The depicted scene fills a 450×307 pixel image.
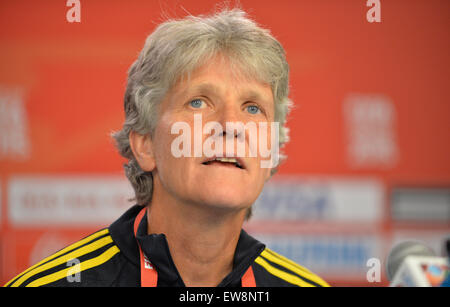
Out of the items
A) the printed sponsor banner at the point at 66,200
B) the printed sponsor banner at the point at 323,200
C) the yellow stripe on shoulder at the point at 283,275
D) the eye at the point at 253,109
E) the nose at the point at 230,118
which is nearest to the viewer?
the nose at the point at 230,118

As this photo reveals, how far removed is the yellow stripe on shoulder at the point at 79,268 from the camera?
1427 millimetres

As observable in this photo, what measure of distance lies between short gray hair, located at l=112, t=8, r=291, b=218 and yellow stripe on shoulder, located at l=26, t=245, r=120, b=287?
0.62 feet

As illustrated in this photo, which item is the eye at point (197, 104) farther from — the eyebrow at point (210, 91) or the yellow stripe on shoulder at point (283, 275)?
the yellow stripe on shoulder at point (283, 275)

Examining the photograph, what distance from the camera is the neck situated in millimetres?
1459

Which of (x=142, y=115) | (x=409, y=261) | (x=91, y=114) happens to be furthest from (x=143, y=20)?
(x=409, y=261)

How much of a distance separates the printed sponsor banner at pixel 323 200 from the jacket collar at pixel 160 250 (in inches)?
69.3

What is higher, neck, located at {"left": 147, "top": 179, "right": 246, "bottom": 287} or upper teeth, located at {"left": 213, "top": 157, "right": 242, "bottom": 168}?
upper teeth, located at {"left": 213, "top": 157, "right": 242, "bottom": 168}

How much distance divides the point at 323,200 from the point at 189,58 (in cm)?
216

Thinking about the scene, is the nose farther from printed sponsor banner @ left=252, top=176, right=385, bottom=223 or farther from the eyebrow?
printed sponsor banner @ left=252, top=176, right=385, bottom=223

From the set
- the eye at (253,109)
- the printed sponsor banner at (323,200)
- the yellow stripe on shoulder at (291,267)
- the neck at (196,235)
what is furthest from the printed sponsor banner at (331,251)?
the eye at (253,109)

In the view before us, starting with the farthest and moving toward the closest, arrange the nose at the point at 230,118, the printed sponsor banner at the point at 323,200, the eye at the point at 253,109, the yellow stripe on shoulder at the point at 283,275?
the printed sponsor banner at the point at 323,200
the yellow stripe on shoulder at the point at 283,275
the eye at the point at 253,109
the nose at the point at 230,118

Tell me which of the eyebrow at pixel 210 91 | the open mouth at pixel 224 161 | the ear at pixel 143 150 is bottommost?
the open mouth at pixel 224 161

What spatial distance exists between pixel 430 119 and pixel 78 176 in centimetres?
226

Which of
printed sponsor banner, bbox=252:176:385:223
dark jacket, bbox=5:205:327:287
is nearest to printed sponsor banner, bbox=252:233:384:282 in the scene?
printed sponsor banner, bbox=252:176:385:223
